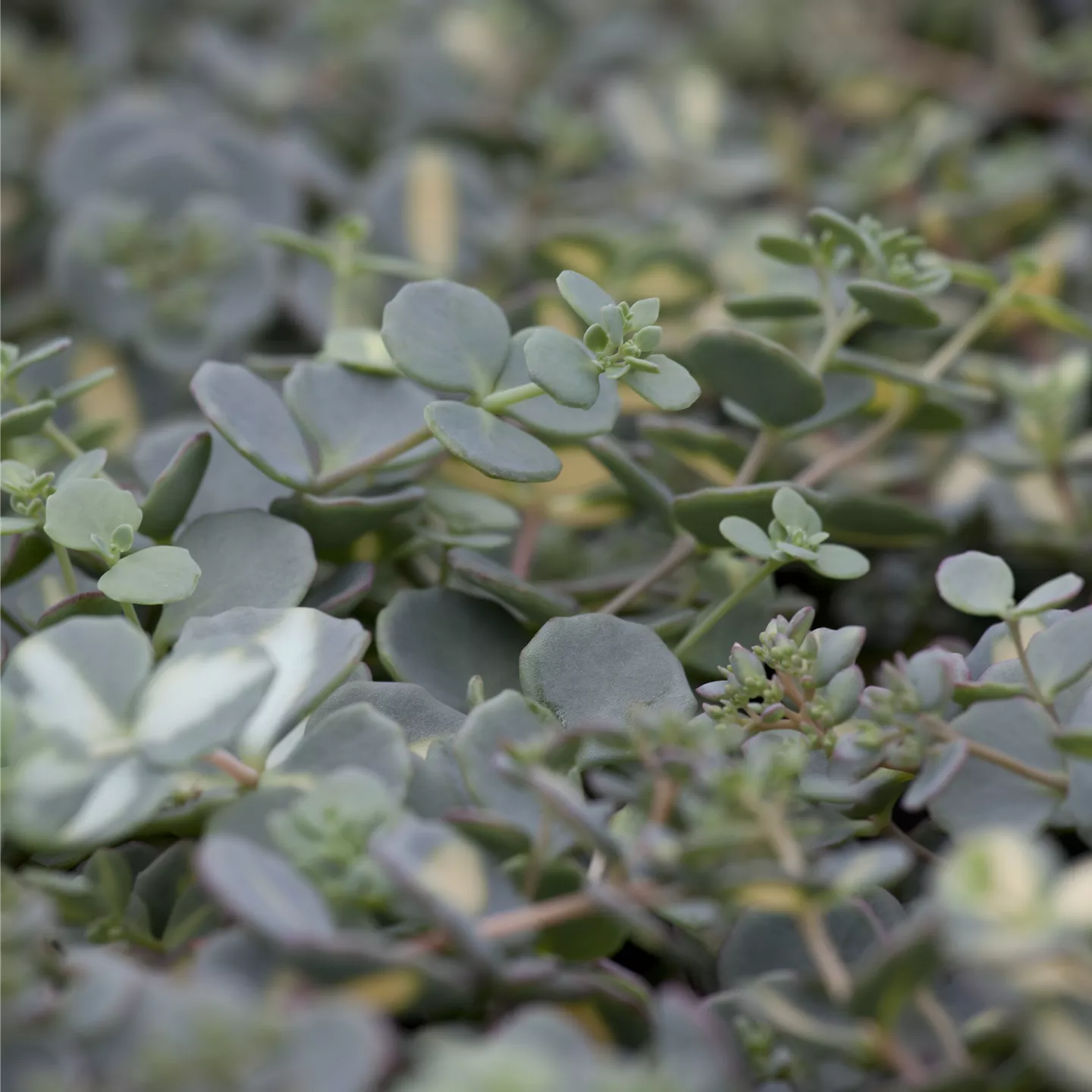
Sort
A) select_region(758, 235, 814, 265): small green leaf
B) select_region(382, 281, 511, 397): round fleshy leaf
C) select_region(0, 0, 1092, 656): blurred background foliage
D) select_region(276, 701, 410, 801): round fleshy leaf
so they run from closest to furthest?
select_region(276, 701, 410, 801): round fleshy leaf, select_region(382, 281, 511, 397): round fleshy leaf, select_region(758, 235, 814, 265): small green leaf, select_region(0, 0, 1092, 656): blurred background foliage

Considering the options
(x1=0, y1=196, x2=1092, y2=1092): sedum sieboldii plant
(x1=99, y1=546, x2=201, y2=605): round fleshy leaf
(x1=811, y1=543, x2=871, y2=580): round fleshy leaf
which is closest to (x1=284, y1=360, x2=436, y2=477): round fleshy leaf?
(x1=0, y1=196, x2=1092, y2=1092): sedum sieboldii plant

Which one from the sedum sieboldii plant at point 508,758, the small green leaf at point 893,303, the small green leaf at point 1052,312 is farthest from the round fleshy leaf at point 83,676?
the small green leaf at point 1052,312

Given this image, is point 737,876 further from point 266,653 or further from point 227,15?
point 227,15

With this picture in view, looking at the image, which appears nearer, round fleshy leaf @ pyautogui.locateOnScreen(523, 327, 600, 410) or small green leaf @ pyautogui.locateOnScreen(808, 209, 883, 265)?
round fleshy leaf @ pyautogui.locateOnScreen(523, 327, 600, 410)

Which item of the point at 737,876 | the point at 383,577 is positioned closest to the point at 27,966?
the point at 737,876

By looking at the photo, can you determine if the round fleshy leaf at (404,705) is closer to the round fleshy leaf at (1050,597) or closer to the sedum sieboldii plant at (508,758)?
the sedum sieboldii plant at (508,758)

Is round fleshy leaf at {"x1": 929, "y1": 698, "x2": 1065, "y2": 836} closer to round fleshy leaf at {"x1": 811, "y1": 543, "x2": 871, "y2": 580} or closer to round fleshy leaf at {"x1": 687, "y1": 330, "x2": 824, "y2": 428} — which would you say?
round fleshy leaf at {"x1": 811, "y1": 543, "x2": 871, "y2": 580}
